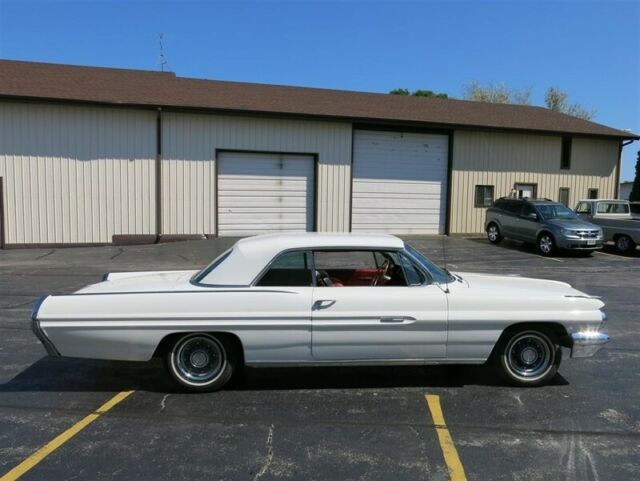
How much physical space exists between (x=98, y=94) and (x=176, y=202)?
4272 mm

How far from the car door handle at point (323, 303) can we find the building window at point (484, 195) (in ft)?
60.8

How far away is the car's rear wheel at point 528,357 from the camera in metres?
5.05

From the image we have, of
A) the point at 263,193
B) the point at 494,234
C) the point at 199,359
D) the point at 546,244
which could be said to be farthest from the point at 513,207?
the point at 199,359

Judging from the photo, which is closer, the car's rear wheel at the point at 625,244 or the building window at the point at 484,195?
the car's rear wheel at the point at 625,244

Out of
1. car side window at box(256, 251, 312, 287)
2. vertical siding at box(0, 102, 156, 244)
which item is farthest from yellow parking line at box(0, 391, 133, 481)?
vertical siding at box(0, 102, 156, 244)

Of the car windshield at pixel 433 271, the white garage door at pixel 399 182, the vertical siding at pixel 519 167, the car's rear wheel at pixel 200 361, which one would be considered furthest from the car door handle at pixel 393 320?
the vertical siding at pixel 519 167

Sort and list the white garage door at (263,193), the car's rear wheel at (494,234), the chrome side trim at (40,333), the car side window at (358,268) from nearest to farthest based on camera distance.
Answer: the chrome side trim at (40,333), the car side window at (358,268), the white garage door at (263,193), the car's rear wheel at (494,234)

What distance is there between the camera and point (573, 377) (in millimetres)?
5422

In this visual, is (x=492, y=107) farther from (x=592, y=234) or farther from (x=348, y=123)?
(x=592, y=234)

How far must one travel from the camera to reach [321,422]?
430 cm

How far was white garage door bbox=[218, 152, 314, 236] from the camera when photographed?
19.1 meters

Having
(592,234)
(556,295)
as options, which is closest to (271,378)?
(556,295)

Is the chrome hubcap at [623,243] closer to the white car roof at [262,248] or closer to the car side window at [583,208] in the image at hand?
the car side window at [583,208]

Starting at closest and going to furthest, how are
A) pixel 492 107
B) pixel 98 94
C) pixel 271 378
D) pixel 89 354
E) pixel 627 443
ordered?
pixel 627 443 < pixel 89 354 < pixel 271 378 < pixel 98 94 < pixel 492 107
